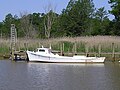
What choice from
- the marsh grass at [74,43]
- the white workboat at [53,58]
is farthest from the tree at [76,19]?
the white workboat at [53,58]

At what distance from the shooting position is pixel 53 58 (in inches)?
1962

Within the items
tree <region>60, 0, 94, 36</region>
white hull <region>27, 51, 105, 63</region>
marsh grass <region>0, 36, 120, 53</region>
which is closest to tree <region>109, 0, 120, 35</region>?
tree <region>60, 0, 94, 36</region>

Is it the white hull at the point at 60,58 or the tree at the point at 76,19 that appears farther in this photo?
the tree at the point at 76,19

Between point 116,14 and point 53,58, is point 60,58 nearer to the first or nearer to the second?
point 53,58

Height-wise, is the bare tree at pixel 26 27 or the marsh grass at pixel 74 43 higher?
the bare tree at pixel 26 27

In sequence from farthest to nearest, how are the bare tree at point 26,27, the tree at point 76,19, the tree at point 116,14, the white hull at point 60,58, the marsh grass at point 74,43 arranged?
the bare tree at point 26,27, the tree at point 76,19, the tree at point 116,14, the marsh grass at point 74,43, the white hull at point 60,58

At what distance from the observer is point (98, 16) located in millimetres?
100500

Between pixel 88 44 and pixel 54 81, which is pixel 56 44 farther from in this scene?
pixel 54 81

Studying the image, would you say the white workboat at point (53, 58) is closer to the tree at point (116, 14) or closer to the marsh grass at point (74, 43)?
the marsh grass at point (74, 43)

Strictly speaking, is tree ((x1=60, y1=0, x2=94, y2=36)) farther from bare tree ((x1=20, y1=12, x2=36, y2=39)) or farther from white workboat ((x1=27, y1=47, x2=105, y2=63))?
white workboat ((x1=27, y1=47, x2=105, y2=63))

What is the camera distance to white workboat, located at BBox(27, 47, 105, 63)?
48.7 meters

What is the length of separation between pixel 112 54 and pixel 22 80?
919 inches

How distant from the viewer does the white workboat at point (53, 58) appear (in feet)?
160

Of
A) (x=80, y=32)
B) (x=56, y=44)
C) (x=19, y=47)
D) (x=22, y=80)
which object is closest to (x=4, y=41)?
(x=19, y=47)
